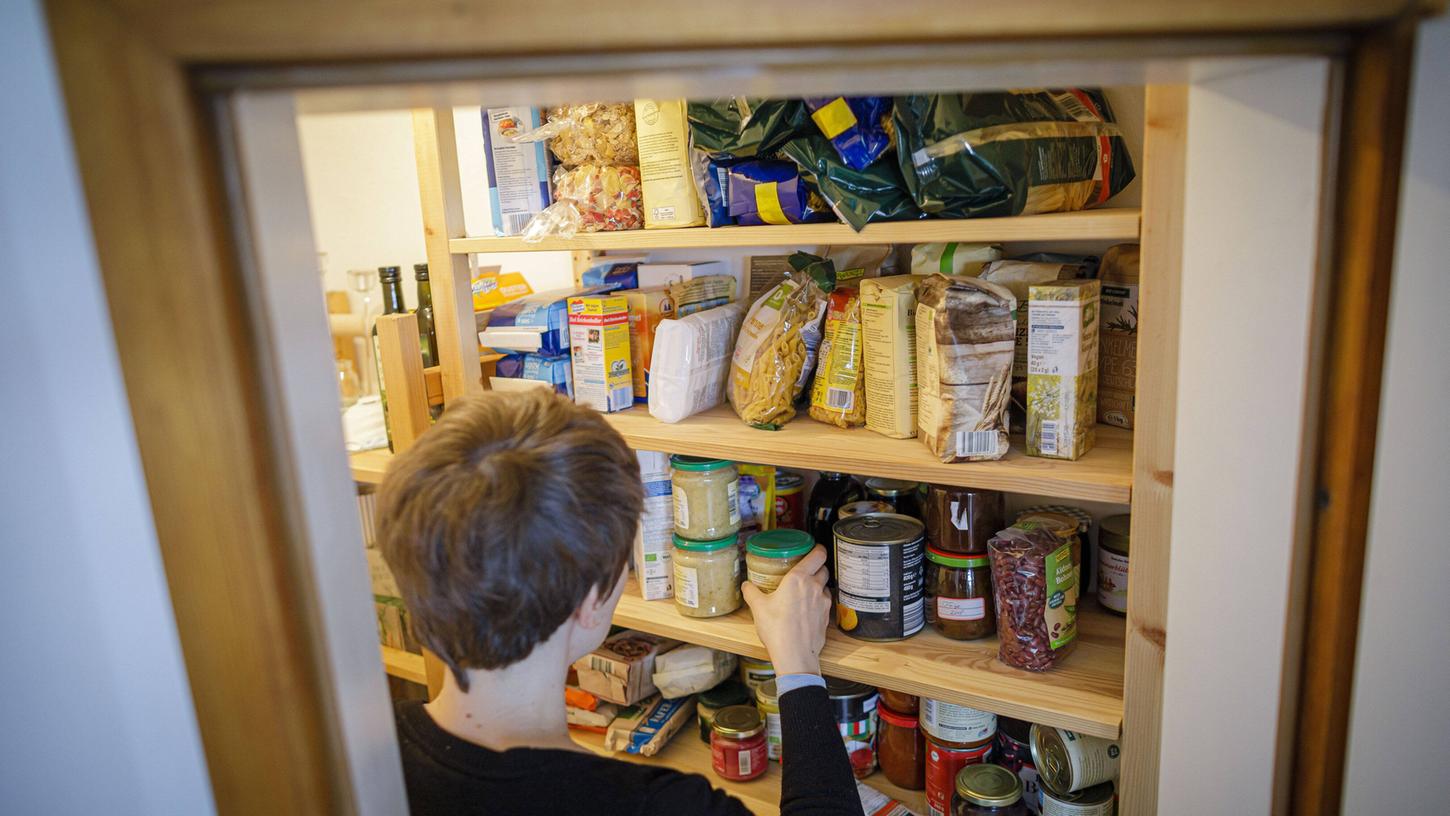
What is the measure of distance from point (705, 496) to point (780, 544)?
0.44 ft

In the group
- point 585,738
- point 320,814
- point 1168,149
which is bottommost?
point 585,738

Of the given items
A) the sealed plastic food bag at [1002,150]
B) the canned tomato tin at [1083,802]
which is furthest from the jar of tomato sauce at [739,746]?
the sealed plastic food bag at [1002,150]

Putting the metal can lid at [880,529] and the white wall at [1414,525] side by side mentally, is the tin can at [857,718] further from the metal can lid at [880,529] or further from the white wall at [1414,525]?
the white wall at [1414,525]

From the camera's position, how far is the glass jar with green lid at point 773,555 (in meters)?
1.32

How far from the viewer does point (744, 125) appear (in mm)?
1172

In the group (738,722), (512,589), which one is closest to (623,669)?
(738,722)

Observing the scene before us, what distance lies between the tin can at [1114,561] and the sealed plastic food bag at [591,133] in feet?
2.93

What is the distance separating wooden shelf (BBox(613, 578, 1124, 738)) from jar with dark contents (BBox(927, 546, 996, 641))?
2 centimetres

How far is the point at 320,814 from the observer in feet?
1.67

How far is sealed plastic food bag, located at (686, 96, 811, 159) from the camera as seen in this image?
3.75 ft

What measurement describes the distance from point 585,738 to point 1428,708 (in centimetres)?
134

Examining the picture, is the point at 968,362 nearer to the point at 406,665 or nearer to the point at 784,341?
the point at 784,341

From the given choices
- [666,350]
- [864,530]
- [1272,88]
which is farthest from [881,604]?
[1272,88]

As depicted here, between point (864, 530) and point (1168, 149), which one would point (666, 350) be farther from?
point (1168, 149)
